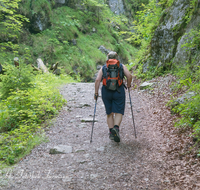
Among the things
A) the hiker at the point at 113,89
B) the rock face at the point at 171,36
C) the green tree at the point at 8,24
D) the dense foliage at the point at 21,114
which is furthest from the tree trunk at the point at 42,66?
the hiker at the point at 113,89

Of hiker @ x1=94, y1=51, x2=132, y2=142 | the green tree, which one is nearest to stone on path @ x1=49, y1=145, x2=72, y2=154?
hiker @ x1=94, y1=51, x2=132, y2=142

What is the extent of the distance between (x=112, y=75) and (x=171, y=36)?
19.7ft

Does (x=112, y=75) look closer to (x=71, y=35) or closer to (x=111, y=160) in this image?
(x=111, y=160)

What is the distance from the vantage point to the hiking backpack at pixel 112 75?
3.83 m

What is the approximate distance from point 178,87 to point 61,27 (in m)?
15.9

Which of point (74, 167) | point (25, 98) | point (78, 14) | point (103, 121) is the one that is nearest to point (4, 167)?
point (74, 167)

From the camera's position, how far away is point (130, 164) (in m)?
3.13

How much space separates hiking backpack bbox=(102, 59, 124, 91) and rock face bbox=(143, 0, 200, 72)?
13.0 feet

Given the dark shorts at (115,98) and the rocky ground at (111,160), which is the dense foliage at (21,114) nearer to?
the rocky ground at (111,160)

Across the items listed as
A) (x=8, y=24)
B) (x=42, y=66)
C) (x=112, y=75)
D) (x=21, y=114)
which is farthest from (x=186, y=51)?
(x=42, y=66)

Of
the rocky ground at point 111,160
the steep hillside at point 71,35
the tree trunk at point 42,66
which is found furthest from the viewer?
the steep hillside at point 71,35

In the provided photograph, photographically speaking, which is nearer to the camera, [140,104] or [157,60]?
[140,104]

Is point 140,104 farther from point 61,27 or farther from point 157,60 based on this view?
point 61,27

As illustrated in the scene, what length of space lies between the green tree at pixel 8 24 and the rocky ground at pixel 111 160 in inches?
271
